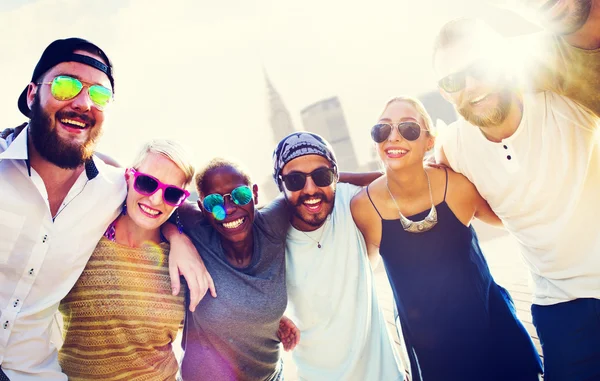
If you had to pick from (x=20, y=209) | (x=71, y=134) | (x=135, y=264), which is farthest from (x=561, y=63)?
(x=20, y=209)

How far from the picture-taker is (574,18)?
1.85 metres

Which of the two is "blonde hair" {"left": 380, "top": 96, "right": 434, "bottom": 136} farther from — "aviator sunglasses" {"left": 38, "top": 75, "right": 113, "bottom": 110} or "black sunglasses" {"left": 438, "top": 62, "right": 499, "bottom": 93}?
"aviator sunglasses" {"left": 38, "top": 75, "right": 113, "bottom": 110}

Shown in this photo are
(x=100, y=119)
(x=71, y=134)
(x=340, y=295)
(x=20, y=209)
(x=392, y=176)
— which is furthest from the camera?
(x=392, y=176)

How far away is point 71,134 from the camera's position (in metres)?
2.18

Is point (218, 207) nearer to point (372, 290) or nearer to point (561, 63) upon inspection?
point (372, 290)

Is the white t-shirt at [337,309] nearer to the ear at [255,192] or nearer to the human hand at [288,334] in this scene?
the human hand at [288,334]

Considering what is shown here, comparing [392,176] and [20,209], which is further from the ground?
[20,209]

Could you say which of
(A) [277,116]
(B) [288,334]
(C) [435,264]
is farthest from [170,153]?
(A) [277,116]

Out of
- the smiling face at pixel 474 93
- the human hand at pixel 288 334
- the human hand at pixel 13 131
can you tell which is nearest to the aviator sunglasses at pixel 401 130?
the smiling face at pixel 474 93

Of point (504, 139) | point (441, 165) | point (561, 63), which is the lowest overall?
point (441, 165)

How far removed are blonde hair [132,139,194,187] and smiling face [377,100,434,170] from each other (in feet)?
5.23

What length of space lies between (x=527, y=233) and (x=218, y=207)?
2224 millimetres

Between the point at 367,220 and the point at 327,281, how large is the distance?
0.60 meters

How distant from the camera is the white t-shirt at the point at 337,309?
2369 millimetres
